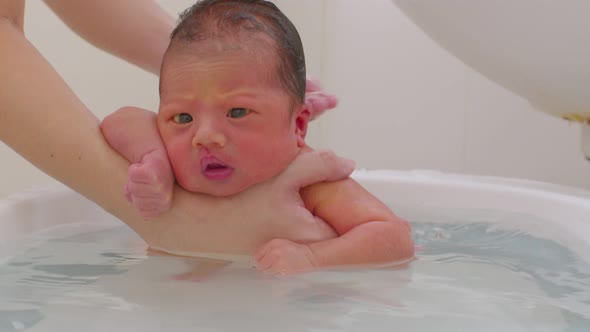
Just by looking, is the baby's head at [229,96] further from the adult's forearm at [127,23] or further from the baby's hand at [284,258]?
the adult's forearm at [127,23]

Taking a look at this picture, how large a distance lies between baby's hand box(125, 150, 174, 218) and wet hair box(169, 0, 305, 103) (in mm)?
149

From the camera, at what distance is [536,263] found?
1048 mm

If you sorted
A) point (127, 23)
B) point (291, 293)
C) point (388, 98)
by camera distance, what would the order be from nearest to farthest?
point (291, 293) < point (127, 23) < point (388, 98)

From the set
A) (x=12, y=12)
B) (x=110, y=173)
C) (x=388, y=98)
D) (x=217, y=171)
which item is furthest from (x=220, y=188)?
(x=388, y=98)

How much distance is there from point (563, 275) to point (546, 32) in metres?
0.54

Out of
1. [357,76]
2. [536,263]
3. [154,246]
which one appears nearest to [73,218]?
[154,246]

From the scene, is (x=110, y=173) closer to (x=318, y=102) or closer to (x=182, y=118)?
(x=182, y=118)

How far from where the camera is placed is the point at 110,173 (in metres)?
1.04

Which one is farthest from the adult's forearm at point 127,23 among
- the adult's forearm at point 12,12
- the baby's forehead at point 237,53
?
the baby's forehead at point 237,53

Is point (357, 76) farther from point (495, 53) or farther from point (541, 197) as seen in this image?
point (541, 197)

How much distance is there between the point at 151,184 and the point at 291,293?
0.73 ft

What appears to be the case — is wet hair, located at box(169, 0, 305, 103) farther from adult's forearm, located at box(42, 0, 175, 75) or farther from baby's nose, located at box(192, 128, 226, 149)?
adult's forearm, located at box(42, 0, 175, 75)

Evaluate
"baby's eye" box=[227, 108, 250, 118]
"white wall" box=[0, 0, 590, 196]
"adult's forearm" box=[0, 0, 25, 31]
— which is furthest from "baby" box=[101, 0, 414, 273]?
"white wall" box=[0, 0, 590, 196]

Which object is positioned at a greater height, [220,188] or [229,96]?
[229,96]
